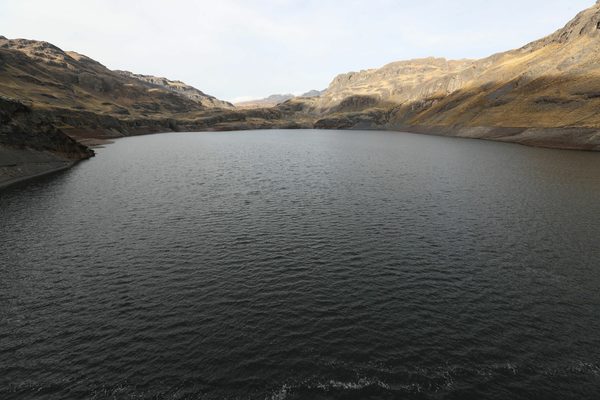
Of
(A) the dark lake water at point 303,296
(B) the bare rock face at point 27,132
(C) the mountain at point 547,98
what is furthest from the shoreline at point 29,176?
(C) the mountain at point 547,98

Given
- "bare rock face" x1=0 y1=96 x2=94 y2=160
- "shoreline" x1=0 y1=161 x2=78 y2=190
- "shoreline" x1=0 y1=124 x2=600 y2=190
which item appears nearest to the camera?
"shoreline" x1=0 y1=161 x2=78 y2=190

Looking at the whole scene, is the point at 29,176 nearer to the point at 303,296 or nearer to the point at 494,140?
the point at 303,296

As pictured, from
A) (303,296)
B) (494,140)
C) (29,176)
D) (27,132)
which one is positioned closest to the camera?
(303,296)

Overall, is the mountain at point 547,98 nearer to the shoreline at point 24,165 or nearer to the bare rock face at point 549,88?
the bare rock face at point 549,88

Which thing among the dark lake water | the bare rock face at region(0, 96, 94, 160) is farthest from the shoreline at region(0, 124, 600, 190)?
the dark lake water

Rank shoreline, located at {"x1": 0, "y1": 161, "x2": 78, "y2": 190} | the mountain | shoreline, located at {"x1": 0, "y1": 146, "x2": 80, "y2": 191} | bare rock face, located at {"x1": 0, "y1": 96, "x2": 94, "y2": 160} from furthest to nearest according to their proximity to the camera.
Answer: the mountain, bare rock face, located at {"x1": 0, "y1": 96, "x2": 94, "y2": 160}, shoreline, located at {"x1": 0, "y1": 146, "x2": 80, "y2": 191}, shoreline, located at {"x1": 0, "y1": 161, "x2": 78, "y2": 190}

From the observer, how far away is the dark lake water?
1955cm

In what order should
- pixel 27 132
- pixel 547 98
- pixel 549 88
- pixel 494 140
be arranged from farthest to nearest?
pixel 494 140 < pixel 549 88 < pixel 547 98 < pixel 27 132

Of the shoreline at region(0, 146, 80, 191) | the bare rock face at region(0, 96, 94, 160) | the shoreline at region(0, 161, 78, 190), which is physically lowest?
the shoreline at region(0, 161, 78, 190)

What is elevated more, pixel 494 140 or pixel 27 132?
pixel 27 132

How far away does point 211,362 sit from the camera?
68.1 feet

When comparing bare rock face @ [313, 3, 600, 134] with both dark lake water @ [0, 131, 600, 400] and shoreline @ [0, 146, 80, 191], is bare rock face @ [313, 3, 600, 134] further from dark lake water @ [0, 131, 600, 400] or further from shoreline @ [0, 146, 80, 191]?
shoreline @ [0, 146, 80, 191]

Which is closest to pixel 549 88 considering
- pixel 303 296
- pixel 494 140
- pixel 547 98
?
pixel 547 98

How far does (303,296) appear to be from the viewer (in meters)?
27.8
